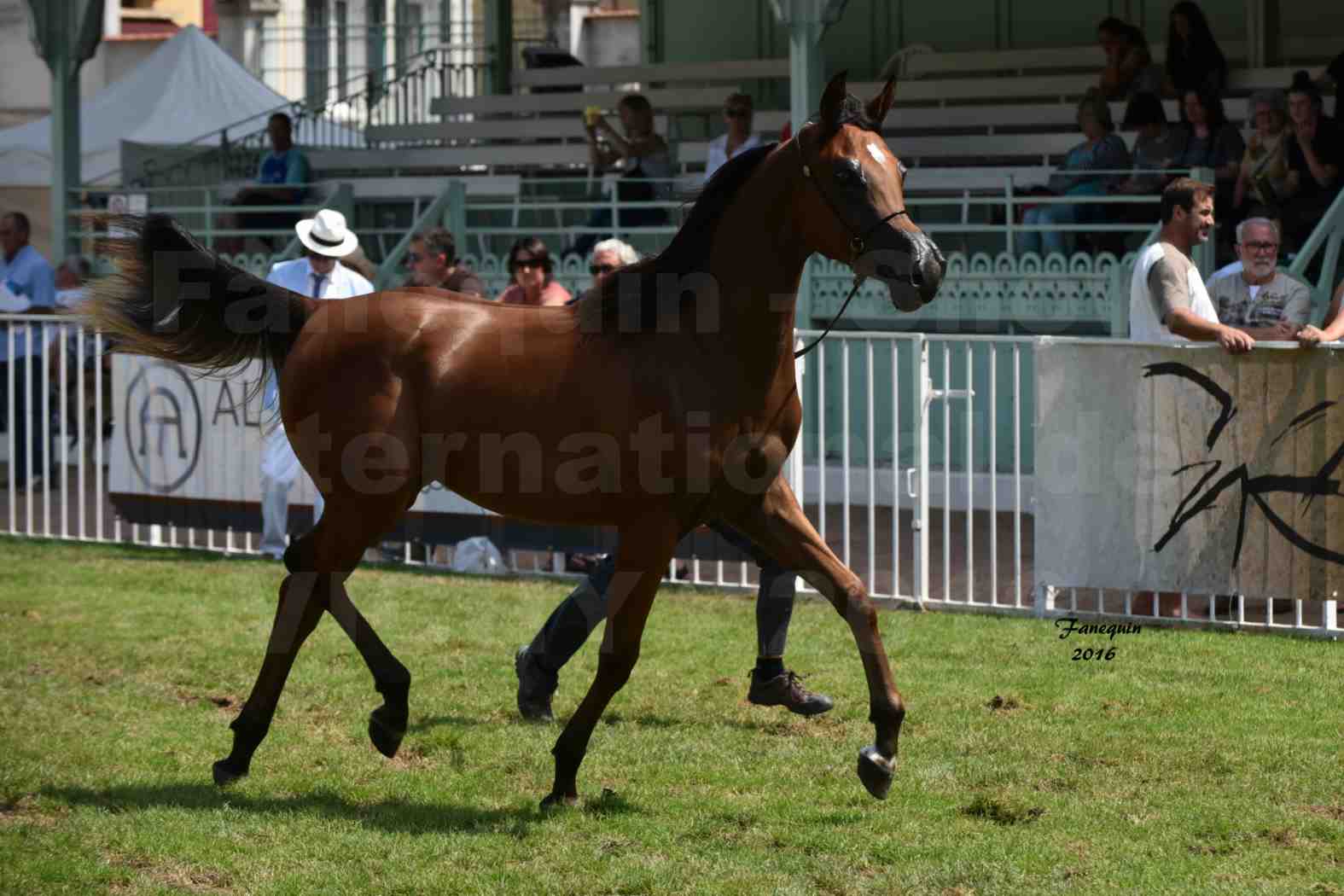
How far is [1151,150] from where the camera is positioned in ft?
48.0

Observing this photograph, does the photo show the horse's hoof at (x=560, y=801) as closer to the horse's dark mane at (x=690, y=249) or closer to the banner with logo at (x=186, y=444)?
the horse's dark mane at (x=690, y=249)

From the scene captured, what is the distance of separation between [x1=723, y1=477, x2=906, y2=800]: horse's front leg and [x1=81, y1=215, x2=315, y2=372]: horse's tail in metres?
1.75

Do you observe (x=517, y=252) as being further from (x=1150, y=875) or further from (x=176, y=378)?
(x=1150, y=875)

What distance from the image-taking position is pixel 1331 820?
19.6ft

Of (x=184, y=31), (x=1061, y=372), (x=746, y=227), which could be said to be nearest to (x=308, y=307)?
(x=746, y=227)

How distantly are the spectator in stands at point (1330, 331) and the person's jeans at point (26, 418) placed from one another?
781 centimetres

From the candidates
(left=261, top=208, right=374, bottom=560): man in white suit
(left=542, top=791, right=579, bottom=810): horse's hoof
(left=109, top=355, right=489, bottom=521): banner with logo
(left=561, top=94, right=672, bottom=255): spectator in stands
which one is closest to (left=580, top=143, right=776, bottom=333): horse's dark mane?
(left=542, top=791, right=579, bottom=810): horse's hoof

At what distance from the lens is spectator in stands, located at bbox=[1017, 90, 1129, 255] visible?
48.3ft

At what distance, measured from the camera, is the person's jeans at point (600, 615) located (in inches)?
292

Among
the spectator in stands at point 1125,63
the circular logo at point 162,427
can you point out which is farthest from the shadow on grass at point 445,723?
the spectator in stands at point 1125,63

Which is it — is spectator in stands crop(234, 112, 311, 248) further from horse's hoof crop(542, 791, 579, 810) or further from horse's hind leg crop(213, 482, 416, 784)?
horse's hoof crop(542, 791, 579, 810)

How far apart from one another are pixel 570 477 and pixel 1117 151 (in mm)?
9284

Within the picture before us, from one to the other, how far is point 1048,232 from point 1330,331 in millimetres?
5729

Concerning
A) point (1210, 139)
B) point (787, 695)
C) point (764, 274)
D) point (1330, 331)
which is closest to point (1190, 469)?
point (1330, 331)
